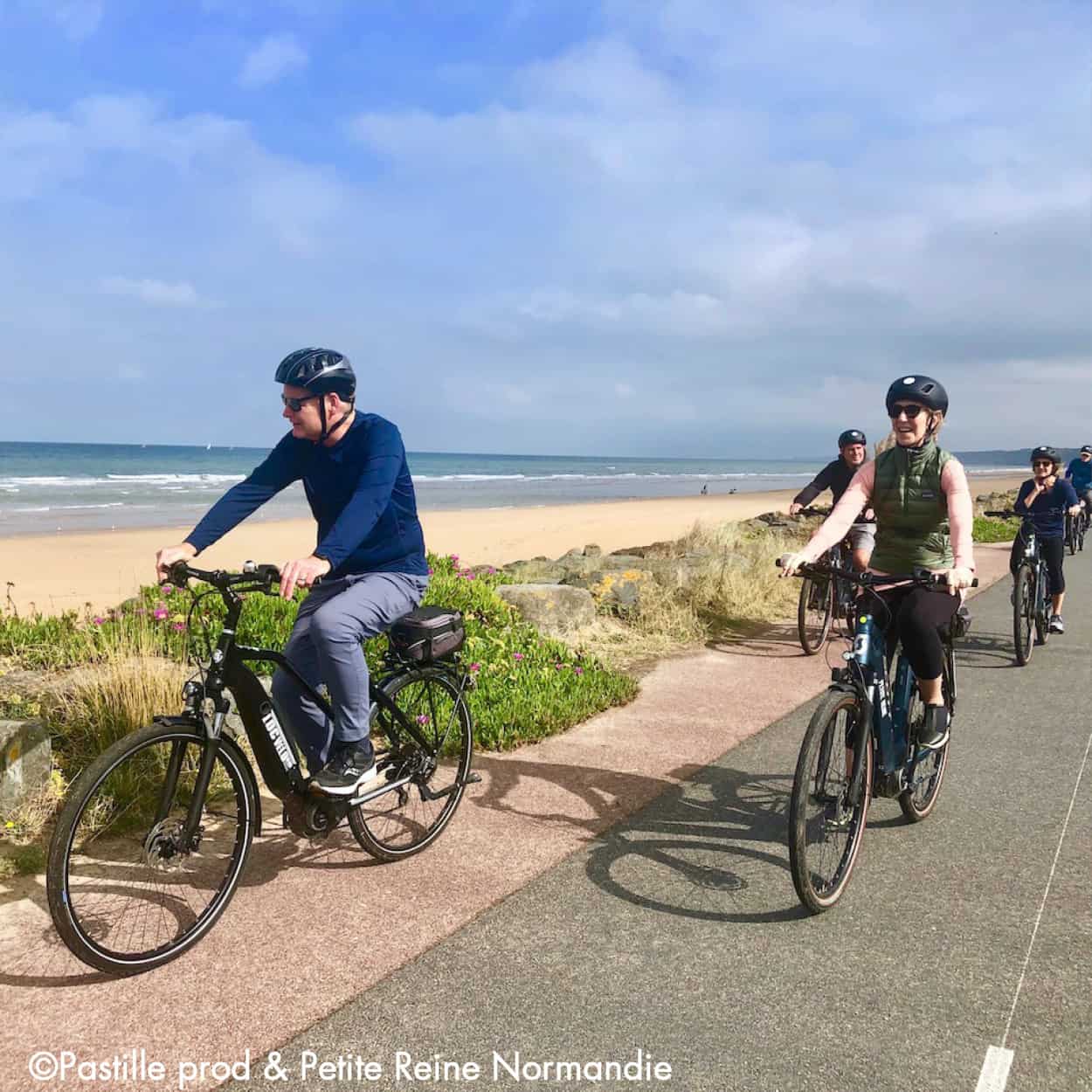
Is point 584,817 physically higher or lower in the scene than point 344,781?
lower

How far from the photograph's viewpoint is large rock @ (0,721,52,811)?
13.9ft

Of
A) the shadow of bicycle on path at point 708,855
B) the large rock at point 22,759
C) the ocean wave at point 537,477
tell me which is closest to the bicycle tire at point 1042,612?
the shadow of bicycle on path at point 708,855

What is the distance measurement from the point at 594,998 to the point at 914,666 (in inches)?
87.9

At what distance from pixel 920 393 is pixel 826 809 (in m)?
1.94

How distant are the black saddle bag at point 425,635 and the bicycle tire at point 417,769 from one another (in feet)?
0.57

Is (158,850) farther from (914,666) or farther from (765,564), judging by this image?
(765,564)

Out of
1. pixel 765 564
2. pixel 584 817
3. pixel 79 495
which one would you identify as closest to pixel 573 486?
pixel 79 495

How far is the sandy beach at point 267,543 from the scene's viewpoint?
13.0m

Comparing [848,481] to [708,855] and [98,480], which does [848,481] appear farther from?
[98,480]

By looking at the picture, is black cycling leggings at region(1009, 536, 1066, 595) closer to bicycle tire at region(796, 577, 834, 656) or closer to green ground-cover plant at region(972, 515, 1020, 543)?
bicycle tire at region(796, 577, 834, 656)

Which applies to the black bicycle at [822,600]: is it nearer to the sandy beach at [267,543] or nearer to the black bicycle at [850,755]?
the black bicycle at [850,755]

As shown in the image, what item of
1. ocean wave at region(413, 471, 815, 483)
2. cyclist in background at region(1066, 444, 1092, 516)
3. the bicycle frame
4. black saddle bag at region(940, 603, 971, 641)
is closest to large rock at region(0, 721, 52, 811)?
the bicycle frame

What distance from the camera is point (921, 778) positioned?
4.73 m

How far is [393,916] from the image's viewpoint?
3691 mm
